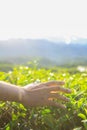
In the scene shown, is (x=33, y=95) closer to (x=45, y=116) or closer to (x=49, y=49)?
(x=45, y=116)

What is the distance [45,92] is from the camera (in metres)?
2.60

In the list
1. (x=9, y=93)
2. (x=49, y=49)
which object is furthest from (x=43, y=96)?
(x=49, y=49)

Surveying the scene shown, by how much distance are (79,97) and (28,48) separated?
107883 mm

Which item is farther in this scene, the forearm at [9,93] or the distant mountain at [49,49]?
the distant mountain at [49,49]

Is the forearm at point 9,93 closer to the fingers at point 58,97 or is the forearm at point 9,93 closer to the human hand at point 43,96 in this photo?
the human hand at point 43,96

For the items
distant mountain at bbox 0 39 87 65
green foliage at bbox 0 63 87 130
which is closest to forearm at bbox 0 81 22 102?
green foliage at bbox 0 63 87 130

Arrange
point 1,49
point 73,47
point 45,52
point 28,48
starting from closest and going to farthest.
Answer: point 1,49 < point 28,48 < point 45,52 < point 73,47

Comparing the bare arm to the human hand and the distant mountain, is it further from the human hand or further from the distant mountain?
the distant mountain

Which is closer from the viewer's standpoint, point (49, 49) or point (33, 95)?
point (33, 95)

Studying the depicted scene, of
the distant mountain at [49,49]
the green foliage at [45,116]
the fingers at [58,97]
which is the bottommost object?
the distant mountain at [49,49]

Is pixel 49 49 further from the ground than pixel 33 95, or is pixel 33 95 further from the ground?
pixel 33 95

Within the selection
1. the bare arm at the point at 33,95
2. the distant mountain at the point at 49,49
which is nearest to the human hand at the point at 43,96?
the bare arm at the point at 33,95

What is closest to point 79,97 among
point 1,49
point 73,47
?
point 1,49

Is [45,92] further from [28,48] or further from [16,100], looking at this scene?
[28,48]
